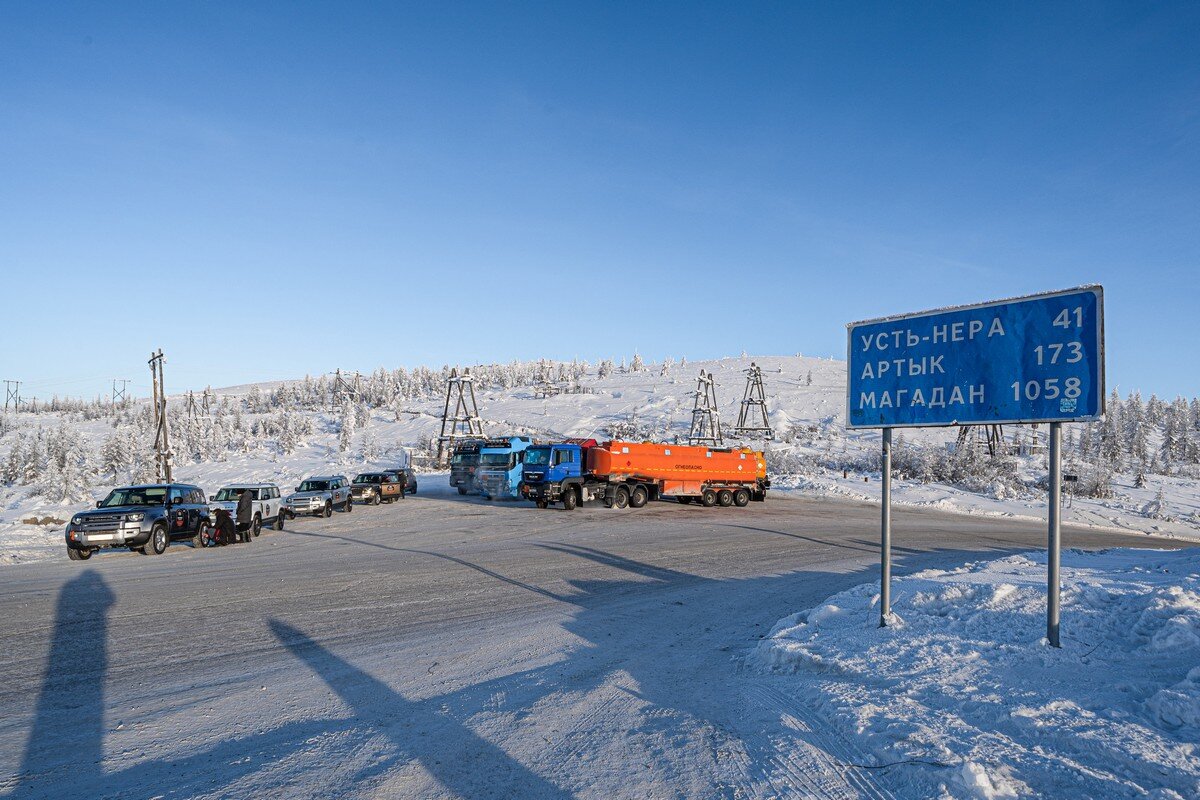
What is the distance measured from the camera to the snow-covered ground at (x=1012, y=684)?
3969 mm

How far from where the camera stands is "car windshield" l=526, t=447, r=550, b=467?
97.6 feet

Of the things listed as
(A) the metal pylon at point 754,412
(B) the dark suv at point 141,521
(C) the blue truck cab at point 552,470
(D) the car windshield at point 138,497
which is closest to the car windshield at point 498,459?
(C) the blue truck cab at point 552,470

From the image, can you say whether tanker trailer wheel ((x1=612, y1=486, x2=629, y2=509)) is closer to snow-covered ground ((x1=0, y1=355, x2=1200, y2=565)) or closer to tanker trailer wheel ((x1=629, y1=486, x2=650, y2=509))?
tanker trailer wheel ((x1=629, y1=486, x2=650, y2=509))

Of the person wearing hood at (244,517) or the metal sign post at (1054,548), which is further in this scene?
the person wearing hood at (244,517)

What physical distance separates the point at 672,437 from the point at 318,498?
50.2m

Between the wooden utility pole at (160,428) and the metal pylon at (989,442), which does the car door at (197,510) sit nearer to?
the wooden utility pole at (160,428)

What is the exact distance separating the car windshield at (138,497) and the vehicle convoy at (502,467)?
15861mm

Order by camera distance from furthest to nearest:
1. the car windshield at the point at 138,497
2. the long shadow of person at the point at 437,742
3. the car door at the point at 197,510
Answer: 1. the car door at the point at 197,510
2. the car windshield at the point at 138,497
3. the long shadow of person at the point at 437,742

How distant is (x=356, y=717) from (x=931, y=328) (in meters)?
6.94

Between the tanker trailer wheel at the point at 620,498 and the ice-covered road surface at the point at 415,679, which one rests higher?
the ice-covered road surface at the point at 415,679

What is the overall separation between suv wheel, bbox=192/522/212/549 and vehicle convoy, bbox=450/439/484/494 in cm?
1643

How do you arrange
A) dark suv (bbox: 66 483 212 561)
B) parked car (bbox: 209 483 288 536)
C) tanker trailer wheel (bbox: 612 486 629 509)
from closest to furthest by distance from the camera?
dark suv (bbox: 66 483 212 561)
parked car (bbox: 209 483 288 536)
tanker trailer wheel (bbox: 612 486 629 509)

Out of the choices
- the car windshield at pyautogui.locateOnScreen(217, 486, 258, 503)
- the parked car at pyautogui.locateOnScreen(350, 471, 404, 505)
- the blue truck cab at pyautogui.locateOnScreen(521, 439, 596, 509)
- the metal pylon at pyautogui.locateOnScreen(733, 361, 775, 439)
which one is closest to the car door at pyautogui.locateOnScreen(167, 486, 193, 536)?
the car windshield at pyautogui.locateOnScreen(217, 486, 258, 503)

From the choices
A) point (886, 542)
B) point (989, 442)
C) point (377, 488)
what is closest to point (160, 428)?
point (377, 488)
